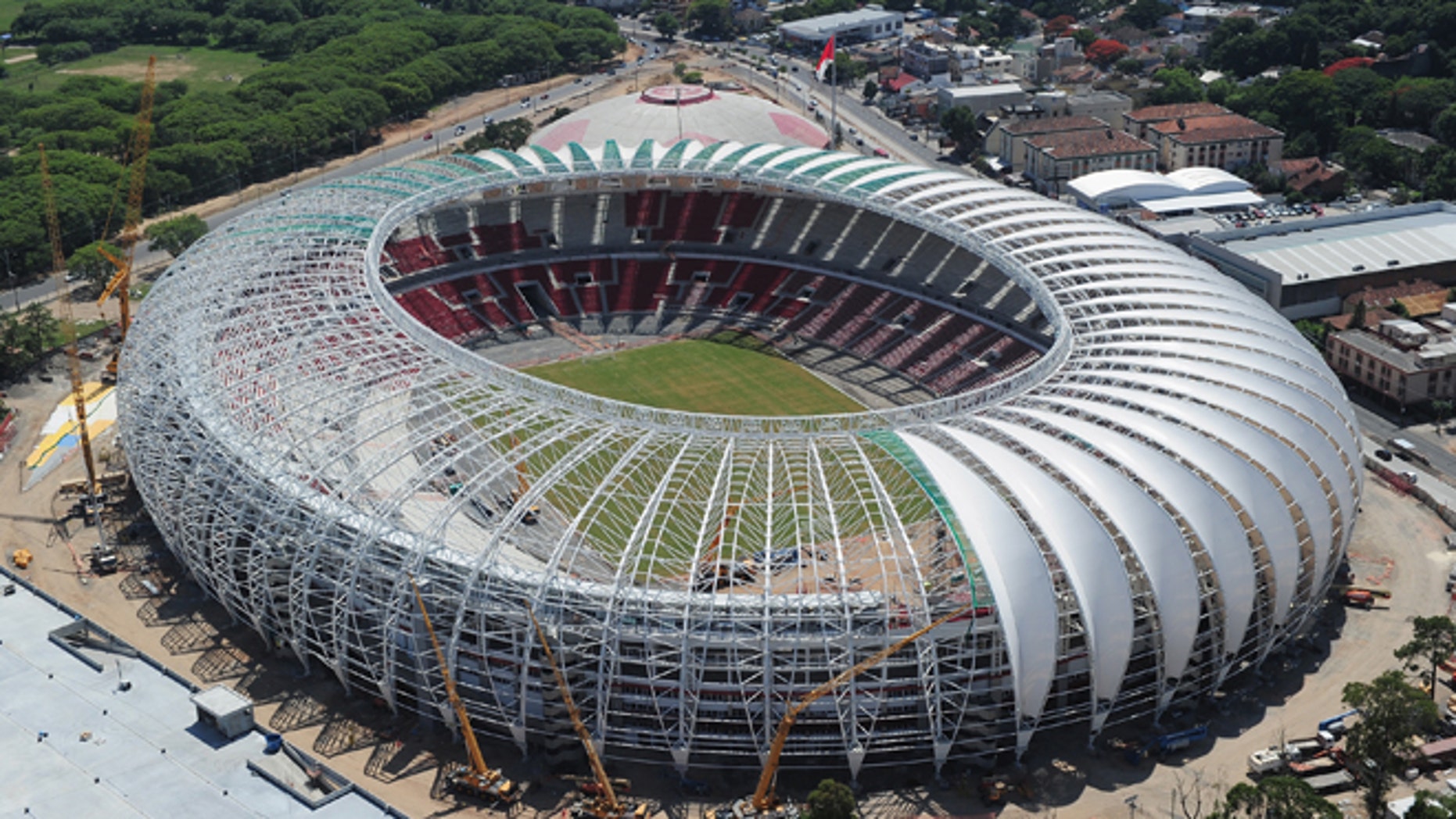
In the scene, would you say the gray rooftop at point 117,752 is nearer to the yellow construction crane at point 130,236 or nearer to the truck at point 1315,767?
the truck at point 1315,767

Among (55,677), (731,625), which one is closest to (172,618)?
(55,677)

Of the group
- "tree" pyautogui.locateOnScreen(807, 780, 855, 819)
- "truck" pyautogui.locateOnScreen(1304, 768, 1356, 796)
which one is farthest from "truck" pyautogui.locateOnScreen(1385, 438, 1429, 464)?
"tree" pyautogui.locateOnScreen(807, 780, 855, 819)

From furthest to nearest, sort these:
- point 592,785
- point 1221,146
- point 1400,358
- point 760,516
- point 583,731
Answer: point 1221,146
point 1400,358
point 760,516
point 592,785
point 583,731

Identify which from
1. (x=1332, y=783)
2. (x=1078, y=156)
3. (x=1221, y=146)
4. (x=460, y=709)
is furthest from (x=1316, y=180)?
(x=460, y=709)

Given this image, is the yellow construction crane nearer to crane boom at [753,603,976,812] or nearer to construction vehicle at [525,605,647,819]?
construction vehicle at [525,605,647,819]

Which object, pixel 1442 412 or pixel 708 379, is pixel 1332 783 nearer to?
pixel 1442 412

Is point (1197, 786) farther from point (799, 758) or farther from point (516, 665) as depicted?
point (516, 665)
